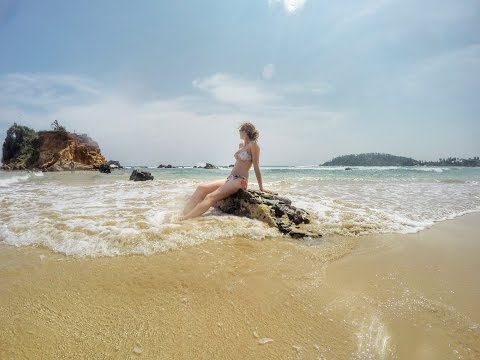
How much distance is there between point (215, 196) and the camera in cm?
522

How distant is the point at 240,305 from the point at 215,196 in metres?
3.14

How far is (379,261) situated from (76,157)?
138ft

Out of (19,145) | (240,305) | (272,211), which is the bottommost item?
(240,305)

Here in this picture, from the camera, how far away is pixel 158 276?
2.62 meters

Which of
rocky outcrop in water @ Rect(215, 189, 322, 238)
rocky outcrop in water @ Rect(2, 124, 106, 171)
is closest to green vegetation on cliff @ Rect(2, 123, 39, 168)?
rocky outcrop in water @ Rect(2, 124, 106, 171)

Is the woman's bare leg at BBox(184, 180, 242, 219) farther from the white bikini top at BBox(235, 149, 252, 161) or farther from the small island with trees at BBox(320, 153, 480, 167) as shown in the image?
the small island with trees at BBox(320, 153, 480, 167)

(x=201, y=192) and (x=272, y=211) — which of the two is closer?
(x=272, y=211)

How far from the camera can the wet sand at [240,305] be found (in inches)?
69.2

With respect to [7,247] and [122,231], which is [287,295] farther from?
[7,247]

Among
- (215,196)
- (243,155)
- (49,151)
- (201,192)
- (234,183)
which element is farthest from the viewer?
(49,151)

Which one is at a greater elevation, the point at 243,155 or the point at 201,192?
the point at 243,155

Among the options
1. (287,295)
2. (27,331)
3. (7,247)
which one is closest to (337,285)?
(287,295)

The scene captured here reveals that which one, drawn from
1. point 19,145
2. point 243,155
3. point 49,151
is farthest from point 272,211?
point 19,145

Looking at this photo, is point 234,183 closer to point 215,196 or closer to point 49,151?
point 215,196
